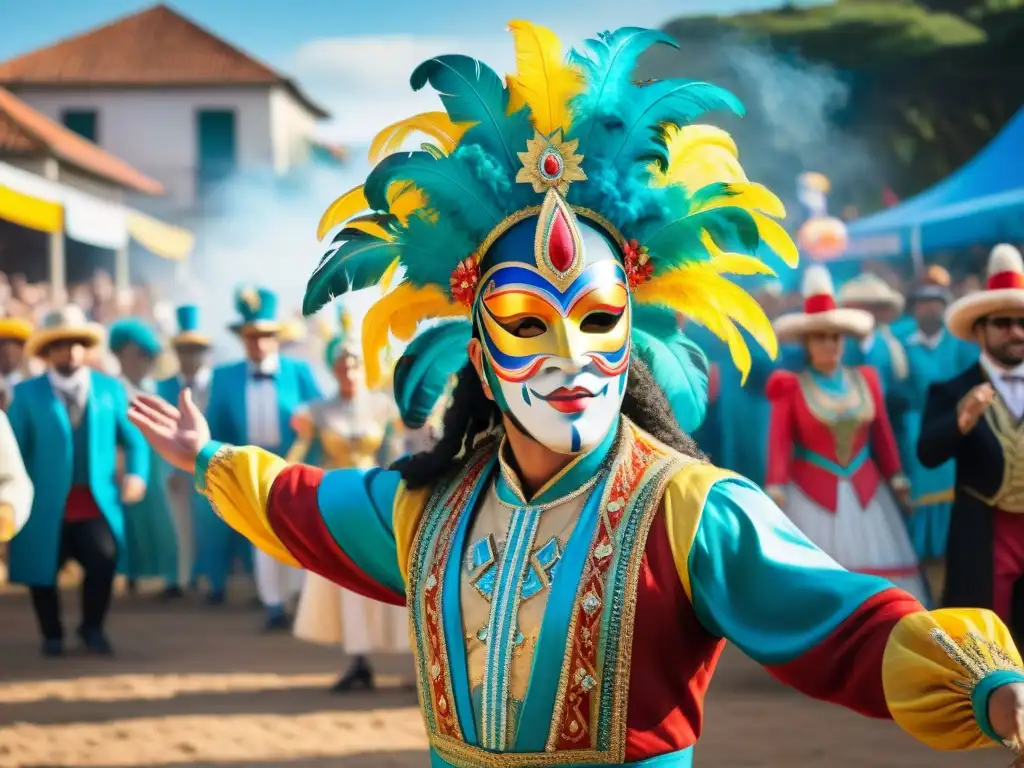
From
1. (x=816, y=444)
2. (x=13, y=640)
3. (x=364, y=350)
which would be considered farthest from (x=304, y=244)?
(x=364, y=350)

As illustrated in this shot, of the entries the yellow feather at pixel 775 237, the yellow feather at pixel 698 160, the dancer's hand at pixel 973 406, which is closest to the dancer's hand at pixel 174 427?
the yellow feather at pixel 698 160

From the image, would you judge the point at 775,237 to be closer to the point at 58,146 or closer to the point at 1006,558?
the point at 1006,558

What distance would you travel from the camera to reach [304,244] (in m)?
31.2

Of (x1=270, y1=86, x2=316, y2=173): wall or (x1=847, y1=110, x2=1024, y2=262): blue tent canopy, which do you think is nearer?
(x1=847, y1=110, x2=1024, y2=262): blue tent canopy

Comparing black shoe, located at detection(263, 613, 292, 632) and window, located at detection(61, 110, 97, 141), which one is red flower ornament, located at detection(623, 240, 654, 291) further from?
window, located at detection(61, 110, 97, 141)

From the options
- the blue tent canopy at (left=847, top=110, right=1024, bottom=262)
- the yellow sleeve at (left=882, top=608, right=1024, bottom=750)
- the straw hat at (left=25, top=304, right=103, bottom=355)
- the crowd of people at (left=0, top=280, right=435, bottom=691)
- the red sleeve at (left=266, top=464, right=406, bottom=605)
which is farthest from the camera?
the blue tent canopy at (left=847, top=110, right=1024, bottom=262)

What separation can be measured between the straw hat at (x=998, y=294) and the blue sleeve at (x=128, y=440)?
4.73 m

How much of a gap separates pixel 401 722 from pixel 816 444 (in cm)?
238

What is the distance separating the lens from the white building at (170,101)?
3369 centimetres

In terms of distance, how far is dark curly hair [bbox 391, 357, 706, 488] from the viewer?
10.4 ft

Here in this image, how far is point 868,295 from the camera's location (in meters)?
11.2

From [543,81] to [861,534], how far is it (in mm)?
4778

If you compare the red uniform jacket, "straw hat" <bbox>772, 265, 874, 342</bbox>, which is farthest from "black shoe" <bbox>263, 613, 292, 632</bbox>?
"straw hat" <bbox>772, 265, 874, 342</bbox>

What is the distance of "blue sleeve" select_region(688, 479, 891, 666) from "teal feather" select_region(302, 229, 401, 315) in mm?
900
